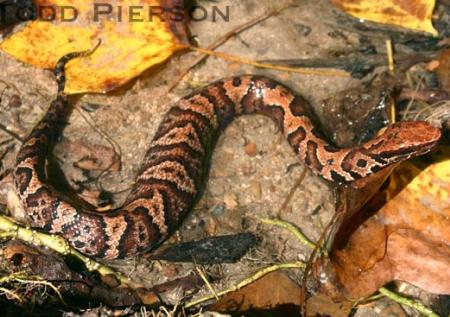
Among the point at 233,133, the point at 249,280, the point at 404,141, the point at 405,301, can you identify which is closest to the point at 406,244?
the point at 405,301

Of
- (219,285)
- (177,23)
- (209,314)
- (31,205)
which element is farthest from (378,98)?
(31,205)

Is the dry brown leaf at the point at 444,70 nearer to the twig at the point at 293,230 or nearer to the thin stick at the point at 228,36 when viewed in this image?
the thin stick at the point at 228,36

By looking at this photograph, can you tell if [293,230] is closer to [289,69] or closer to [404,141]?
[404,141]

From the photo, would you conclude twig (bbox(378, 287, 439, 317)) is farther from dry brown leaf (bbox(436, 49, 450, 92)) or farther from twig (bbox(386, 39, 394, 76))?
twig (bbox(386, 39, 394, 76))

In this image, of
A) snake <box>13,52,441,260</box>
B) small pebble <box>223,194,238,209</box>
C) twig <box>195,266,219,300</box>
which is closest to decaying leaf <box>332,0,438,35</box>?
snake <box>13,52,441,260</box>

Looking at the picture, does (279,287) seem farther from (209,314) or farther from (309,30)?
(309,30)
